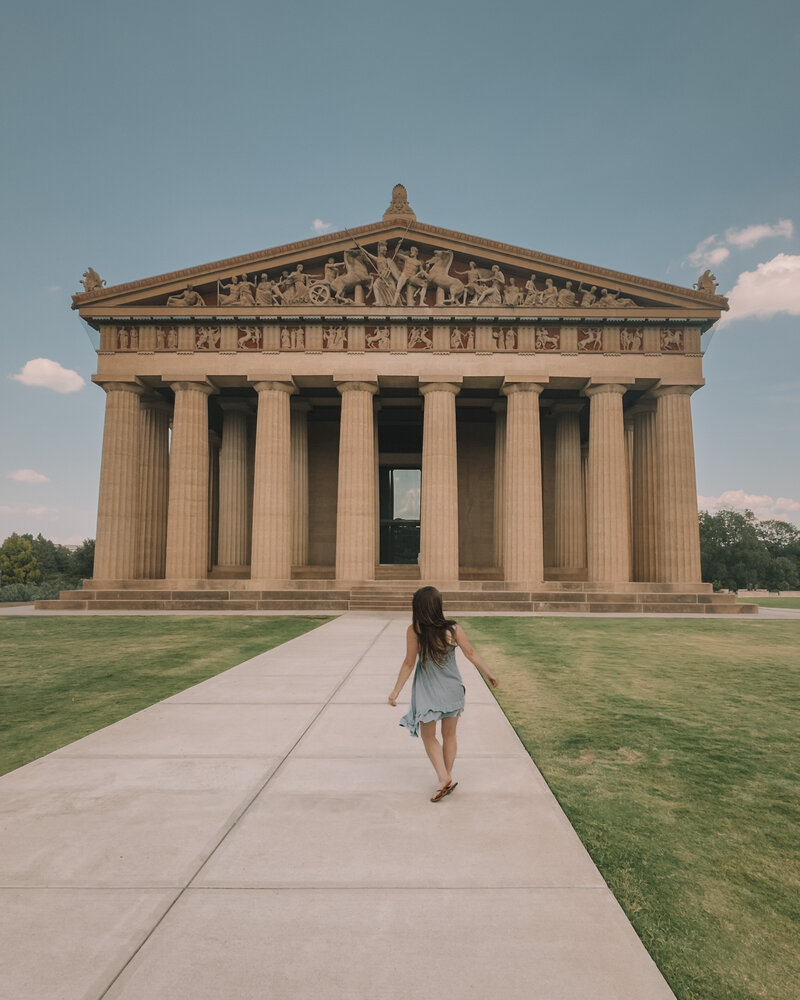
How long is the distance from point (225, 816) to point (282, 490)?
79.1ft

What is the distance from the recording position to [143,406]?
30.8m

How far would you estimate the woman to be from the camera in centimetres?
482

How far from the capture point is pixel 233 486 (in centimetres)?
3259

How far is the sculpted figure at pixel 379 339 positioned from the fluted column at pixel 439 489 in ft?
8.66

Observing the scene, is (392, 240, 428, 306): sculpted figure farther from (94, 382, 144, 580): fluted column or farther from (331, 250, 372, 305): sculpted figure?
(94, 382, 144, 580): fluted column

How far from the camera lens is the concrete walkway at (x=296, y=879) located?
2.75 m

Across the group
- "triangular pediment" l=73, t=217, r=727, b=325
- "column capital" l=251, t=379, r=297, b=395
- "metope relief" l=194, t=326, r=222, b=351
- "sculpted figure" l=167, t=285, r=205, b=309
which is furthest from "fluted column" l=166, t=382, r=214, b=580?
"triangular pediment" l=73, t=217, r=727, b=325

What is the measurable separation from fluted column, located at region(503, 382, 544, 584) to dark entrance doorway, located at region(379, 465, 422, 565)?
36.9 feet

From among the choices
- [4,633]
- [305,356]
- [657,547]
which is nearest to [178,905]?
[4,633]

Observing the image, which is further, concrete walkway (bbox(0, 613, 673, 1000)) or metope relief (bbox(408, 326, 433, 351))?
metope relief (bbox(408, 326, 433, 351))

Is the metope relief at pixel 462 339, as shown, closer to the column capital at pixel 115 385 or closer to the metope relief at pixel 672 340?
the metope relief at pixel 672 340

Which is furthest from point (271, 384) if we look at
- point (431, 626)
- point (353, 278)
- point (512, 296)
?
point (431, 626)

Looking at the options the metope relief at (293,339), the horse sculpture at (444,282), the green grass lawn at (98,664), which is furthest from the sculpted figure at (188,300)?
the green grass lawn at (98,664)

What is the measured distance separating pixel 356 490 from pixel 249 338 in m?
8.64
